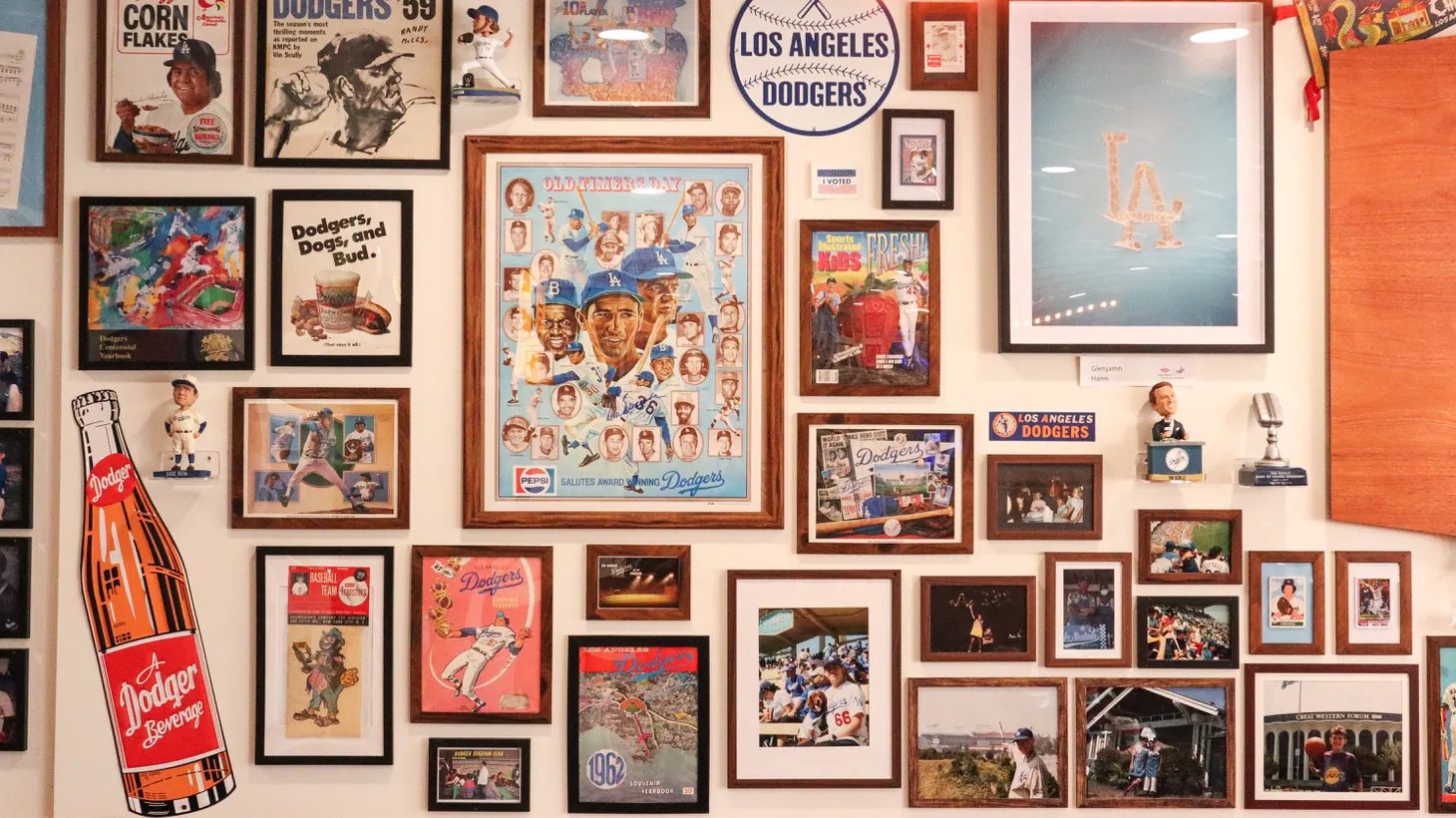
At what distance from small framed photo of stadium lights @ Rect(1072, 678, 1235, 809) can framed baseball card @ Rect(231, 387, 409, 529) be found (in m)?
1.89

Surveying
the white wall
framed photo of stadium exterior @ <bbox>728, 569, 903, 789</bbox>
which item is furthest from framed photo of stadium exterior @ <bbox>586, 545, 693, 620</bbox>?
framed photo of stadium exterior @ <bbox>728, 569, 903, 789</bbox>

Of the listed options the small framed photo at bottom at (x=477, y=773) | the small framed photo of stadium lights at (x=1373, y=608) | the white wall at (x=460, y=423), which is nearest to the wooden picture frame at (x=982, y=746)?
the white wall at (x=460, y=423)

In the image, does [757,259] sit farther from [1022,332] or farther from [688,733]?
[688,733]

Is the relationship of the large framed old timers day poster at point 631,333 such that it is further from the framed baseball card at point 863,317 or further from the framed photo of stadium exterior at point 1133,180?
the framed photo of stadium exterior at point 1133,180

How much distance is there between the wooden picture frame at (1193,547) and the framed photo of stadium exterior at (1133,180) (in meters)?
0.43

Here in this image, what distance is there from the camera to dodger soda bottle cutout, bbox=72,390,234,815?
2676 millimetres

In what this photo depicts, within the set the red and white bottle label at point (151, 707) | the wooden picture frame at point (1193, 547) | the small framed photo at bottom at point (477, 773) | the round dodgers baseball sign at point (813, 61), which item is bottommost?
the small framed photo at bottom at point (477, 773)

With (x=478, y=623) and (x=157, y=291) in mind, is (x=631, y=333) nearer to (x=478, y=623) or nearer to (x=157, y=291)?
(x=478, y=623)

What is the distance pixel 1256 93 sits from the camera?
2.70 metres

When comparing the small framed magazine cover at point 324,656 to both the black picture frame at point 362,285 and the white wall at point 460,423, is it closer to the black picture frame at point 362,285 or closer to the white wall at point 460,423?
the white wall at point 460,423

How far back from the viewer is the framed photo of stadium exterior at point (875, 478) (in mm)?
2697

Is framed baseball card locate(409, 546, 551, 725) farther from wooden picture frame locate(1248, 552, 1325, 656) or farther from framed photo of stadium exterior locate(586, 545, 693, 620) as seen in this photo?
wooden picture frame locate(1248, 552, 1325, 656)

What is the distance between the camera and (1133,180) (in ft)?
8.81

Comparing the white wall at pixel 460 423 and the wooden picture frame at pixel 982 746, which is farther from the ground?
the white wall at pixel 460 423
